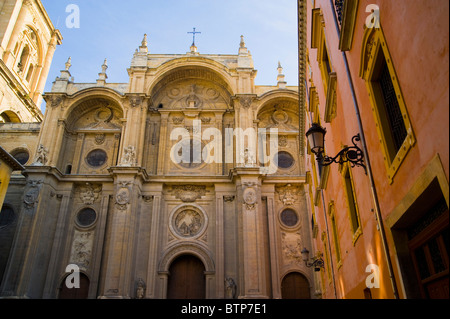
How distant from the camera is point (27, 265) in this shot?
66.3 ft

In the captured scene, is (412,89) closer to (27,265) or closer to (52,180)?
(27,265)

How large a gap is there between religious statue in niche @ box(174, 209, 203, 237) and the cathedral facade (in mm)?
67

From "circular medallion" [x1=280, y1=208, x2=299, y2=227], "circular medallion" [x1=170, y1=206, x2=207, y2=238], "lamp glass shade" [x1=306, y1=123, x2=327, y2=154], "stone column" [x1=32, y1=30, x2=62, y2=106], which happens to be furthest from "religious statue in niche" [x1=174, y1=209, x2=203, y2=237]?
"stone column" [x1=32, y1=30, x2=62, y2=106]

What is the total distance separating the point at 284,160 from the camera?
2528 centimetres

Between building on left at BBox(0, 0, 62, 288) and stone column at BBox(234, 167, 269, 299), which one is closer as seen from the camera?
stone column at BBox(234, 167, 269, 299)

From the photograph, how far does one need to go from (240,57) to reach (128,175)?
1256 centimetres

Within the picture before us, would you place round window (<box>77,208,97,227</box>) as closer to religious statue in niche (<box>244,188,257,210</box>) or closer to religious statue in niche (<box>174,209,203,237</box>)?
religious statue in niche (<box>174,209,203,237</box>)

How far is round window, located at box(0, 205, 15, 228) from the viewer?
22609mm

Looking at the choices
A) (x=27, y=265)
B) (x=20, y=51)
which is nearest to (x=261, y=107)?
(x=27, y=265)

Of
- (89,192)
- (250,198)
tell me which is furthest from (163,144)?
(250,198)

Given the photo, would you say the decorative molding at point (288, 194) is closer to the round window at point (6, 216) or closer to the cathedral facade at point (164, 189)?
the cathedral facade at point (164, 189)

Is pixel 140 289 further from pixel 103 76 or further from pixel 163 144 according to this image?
pixel 103 76

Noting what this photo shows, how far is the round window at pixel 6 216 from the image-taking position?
890 inches
